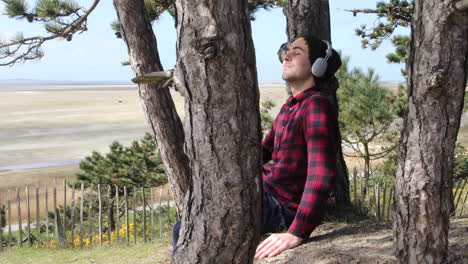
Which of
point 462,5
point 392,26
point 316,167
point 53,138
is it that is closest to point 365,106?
point 392,26

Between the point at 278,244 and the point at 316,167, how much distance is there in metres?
0.46

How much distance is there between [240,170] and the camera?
2.29 meters

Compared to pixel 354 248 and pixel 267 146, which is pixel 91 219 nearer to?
pixel 267 146

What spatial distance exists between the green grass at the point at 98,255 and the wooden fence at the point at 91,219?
1.39 feet

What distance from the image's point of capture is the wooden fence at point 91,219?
6.96 metres

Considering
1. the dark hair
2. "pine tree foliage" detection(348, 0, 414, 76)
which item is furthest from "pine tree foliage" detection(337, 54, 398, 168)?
the dark hair

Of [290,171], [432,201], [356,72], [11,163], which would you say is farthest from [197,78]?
[11,163]

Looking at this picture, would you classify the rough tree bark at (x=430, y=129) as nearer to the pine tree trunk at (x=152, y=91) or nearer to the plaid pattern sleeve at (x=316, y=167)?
the plaid pattern sleeve at (x=316, y=167)

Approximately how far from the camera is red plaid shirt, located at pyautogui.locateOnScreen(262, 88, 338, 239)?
2.73m

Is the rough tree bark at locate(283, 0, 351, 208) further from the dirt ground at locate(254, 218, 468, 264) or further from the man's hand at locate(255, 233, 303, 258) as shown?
the man's hand at locate(255, 233, 303, 258)

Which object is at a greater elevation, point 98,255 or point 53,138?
point 53,138

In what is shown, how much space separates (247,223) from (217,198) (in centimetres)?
18

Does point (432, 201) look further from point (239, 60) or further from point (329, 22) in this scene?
point (329, 22)

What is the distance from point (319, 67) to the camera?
297cm
